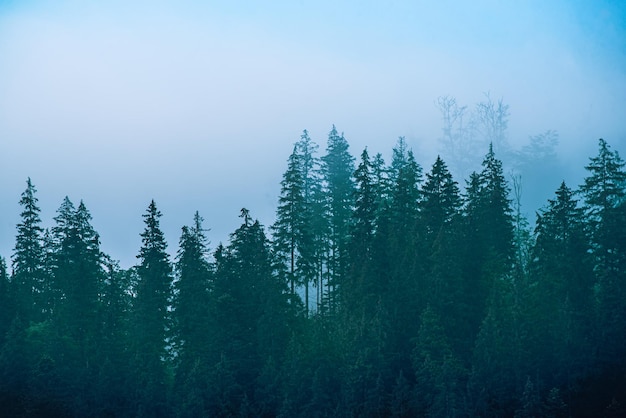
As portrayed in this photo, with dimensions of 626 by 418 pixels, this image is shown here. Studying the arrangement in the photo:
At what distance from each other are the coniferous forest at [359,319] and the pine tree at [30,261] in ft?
1.63

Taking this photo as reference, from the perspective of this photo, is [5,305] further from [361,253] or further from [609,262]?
[609,262]

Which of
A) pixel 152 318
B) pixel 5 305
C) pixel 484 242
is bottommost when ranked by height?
pixel 152 318

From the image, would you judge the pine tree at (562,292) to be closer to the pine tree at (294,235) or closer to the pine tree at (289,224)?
the pine tree at (294,235)

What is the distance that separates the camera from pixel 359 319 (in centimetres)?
4622

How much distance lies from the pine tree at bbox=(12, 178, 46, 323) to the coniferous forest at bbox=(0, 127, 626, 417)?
1.63ft

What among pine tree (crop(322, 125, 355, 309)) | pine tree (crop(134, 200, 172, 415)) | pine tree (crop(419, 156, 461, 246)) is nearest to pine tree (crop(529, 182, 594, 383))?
pine tree (crop(419, 156, 461, 246))

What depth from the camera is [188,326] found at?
5141cm

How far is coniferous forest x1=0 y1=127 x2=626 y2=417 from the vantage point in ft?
138

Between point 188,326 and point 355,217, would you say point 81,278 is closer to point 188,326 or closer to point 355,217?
point 188,326

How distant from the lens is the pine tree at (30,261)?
59.6m

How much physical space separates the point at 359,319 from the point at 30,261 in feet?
109

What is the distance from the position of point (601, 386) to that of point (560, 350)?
330 cm

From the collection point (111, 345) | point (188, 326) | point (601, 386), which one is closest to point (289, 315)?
point (188, 326)

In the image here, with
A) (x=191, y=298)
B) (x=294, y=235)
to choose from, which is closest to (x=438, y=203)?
(x=294, y=235)
